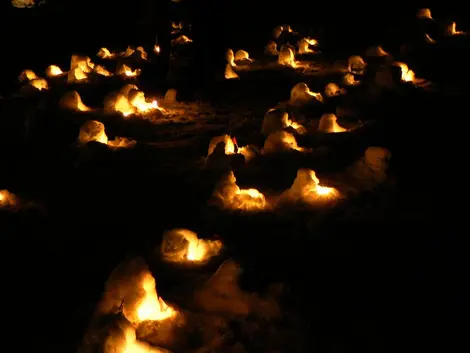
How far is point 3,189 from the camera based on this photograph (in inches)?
234

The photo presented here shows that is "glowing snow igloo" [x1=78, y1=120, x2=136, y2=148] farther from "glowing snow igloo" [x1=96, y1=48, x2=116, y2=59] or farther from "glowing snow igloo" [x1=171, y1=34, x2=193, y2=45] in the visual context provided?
"glowing snow igloo" [x1=96, y1=48, x2=116, y2=59]

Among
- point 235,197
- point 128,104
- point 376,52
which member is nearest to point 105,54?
point 128,104

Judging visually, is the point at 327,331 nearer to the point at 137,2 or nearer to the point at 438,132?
the point at 438,132

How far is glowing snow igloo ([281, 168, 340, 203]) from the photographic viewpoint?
219 inches

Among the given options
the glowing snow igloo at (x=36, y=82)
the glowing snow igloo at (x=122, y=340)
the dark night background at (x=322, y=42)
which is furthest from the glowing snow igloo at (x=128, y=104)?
the glowing snow igloo at (x=122, y=340)

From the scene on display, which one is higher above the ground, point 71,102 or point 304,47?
point 71,102

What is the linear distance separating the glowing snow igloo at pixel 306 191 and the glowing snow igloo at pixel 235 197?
0.29m

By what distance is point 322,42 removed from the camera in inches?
555

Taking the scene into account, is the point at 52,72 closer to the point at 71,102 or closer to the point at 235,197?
the point at 71,102

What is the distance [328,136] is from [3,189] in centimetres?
435

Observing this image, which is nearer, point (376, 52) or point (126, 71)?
point (376, 52)

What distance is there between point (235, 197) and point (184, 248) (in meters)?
1.15

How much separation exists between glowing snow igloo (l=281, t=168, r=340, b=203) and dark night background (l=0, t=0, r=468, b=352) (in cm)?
89

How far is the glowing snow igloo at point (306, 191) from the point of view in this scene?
556cm
